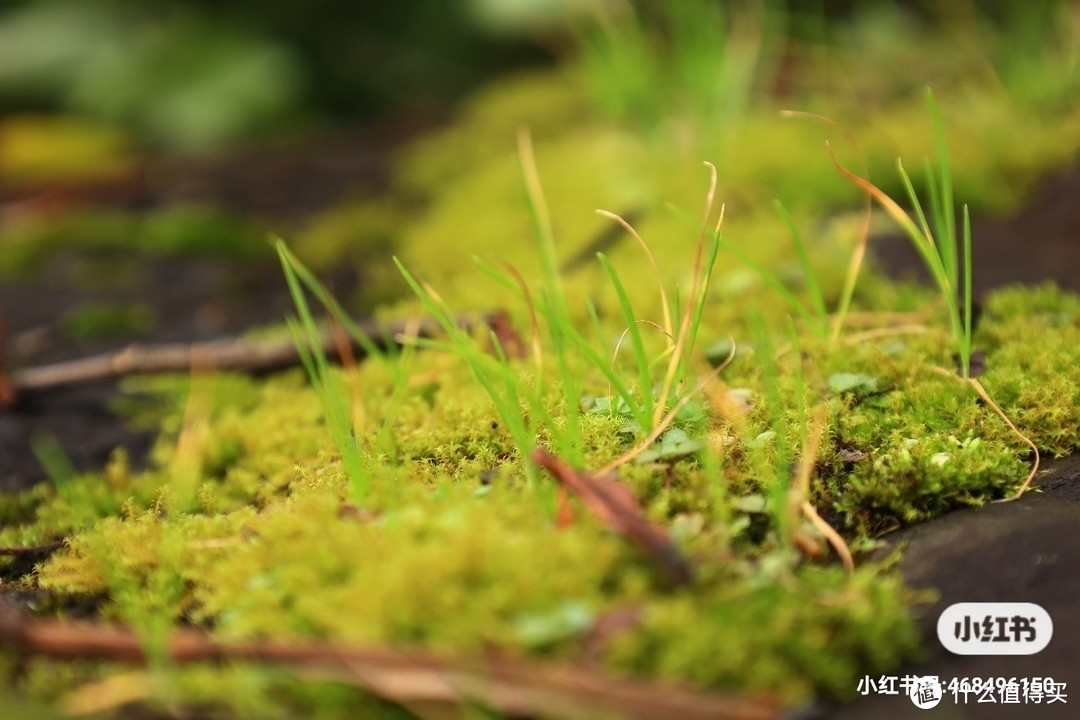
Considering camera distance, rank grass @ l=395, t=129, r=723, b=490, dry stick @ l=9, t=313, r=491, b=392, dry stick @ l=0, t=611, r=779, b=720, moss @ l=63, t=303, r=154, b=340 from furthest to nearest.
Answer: moss @ l=63, t=303, r=154, b=340
dry stick @ l=9, t=313, r=491, b=392
grass @ l=395, t=129, r=723, b=490
dry stick @ l=0, t=611, r=779, b=720

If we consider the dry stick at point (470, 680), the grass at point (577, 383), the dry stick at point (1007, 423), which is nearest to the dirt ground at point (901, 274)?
the dry stick at point (1007, 423)

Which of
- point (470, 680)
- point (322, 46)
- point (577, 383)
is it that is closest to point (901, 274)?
point (577, 383)

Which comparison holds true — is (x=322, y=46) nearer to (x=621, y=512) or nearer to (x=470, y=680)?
(x=621, y=512)

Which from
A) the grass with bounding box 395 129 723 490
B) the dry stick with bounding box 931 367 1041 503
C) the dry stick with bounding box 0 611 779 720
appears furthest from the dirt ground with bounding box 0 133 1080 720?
the grass with bounding box 395 129 723 490

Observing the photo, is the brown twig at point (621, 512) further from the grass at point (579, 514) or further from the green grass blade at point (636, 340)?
the green grass blade at point (636, 340)

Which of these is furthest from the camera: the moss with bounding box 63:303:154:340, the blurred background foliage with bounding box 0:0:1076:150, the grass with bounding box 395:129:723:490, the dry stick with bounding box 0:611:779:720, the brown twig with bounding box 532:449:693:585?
the blurred background foliage with bounding box 0:0:1076:150

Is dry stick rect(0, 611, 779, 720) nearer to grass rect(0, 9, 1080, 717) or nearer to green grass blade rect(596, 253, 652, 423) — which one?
grass rect(0, 9, 1080, 717)
